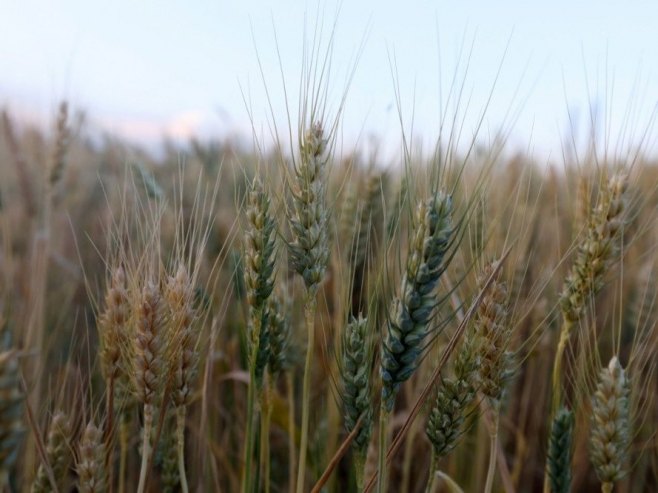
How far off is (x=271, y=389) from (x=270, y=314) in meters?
0.16

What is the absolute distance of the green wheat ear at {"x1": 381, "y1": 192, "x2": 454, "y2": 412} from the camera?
104 cm

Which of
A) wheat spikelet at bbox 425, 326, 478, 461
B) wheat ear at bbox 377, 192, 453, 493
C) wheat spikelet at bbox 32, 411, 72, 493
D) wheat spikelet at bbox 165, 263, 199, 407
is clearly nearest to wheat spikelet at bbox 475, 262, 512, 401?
wheat spikelet at bbox 425, 326, 478, 461

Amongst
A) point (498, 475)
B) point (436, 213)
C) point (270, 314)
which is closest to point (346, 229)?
point (270, 314)

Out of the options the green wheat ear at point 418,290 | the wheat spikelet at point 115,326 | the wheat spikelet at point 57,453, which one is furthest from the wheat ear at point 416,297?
the wheat spikelet at point 57,453

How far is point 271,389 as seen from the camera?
134 centimetres

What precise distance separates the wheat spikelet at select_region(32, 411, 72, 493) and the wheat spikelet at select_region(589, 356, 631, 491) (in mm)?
1053

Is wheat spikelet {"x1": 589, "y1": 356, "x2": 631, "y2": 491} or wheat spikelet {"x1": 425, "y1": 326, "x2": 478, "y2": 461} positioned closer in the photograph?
wheat spikelet {"x1": 425, "y1": 326, "x2": 478, "y2": 461}

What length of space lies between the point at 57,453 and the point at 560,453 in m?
1.04

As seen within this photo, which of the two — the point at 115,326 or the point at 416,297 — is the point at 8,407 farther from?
the point at 416,297

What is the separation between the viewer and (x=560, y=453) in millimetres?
1303

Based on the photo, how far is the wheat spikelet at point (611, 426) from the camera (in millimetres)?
1239

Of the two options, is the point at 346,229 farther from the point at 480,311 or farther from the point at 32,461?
the point at 32,461

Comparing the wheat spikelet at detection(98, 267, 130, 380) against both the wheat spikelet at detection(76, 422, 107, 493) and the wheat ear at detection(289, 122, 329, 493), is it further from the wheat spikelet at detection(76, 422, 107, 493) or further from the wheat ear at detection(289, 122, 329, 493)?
the wheat ear at detection(289, 122, 329, 493)

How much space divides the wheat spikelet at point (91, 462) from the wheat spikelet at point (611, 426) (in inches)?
38.0
